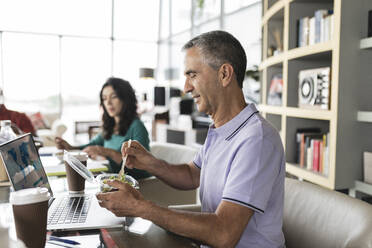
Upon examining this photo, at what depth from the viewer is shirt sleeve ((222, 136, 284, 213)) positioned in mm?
1050

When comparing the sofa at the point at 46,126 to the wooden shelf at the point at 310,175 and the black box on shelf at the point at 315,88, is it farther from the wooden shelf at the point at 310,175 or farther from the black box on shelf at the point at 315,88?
the black box on shelf at the point at 315,88

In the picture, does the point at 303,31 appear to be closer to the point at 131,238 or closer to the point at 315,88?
the point at 315,88

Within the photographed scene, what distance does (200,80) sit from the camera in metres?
1.27

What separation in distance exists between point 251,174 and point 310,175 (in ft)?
4.80

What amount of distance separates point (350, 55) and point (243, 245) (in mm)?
1388

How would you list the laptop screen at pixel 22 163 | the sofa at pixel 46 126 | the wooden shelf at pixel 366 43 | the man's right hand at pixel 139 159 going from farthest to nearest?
the sofa at pixel 46 126, the wooden shelf at pixel 366 43, the man's right hand at pixel 139 159, the laptop screen at pixel 22 163

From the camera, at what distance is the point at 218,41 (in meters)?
1.23

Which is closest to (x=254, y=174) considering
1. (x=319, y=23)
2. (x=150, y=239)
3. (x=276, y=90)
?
(x=150, y=239)

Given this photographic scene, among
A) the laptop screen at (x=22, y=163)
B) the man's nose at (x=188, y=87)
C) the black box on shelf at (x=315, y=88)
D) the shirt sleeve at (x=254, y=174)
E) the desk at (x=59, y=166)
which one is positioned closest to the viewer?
the shirt sleeve at (x=254, y=174)

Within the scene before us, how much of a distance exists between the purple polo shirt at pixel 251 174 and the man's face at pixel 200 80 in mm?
112

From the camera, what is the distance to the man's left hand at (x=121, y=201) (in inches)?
38.7

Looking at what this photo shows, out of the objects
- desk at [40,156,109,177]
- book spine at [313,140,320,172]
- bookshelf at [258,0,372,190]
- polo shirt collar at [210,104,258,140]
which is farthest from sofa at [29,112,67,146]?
polo shirt collar at [210,104,258,140]

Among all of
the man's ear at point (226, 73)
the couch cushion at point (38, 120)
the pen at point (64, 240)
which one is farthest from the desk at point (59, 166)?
the couch cushion at point (38, 120)

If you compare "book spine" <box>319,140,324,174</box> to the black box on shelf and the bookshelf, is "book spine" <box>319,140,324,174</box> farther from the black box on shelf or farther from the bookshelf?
the black box on shelf
